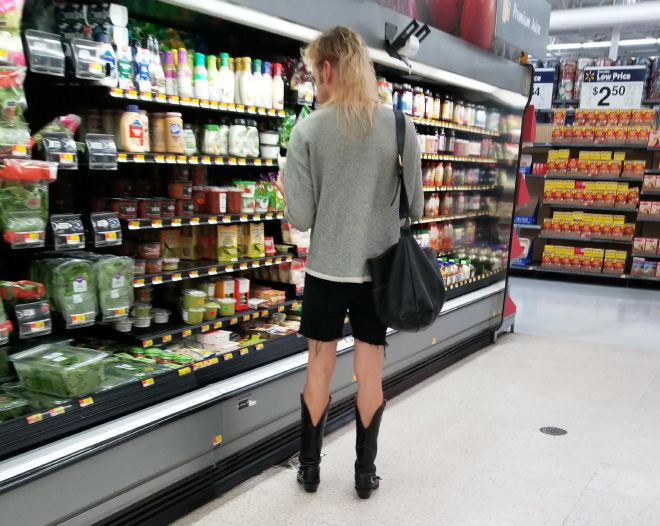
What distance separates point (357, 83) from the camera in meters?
2.29

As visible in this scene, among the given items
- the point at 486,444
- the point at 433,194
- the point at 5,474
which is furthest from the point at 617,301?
the point at 5,474

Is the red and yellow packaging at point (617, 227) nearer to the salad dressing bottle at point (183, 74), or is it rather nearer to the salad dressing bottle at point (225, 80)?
the salad dressing bottle at point (225, 80)

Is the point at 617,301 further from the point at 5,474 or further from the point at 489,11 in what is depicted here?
the point at 5,474

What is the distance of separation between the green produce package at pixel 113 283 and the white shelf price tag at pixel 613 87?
27.6 ft

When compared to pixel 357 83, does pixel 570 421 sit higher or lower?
lower

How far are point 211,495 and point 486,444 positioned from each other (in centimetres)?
145

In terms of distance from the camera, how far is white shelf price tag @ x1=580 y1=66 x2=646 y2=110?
28.8 feet

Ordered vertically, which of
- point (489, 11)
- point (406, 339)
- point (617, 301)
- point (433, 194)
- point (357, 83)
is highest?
point (489, 11)

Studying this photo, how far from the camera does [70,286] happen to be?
236 cm

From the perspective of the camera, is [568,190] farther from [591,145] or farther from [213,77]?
[213,77]

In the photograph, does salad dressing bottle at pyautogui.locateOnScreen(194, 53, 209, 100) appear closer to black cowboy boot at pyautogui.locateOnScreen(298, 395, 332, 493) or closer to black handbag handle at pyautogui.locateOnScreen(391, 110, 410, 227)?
black handbag handle at pyautogui.locateOnScreen(391, 110, 410, 227)

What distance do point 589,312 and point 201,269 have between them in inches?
205

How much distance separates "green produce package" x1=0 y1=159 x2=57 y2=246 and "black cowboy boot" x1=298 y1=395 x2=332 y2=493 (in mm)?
1237

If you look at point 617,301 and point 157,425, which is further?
point 617,301
